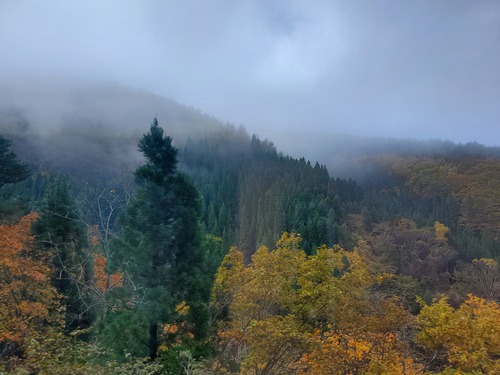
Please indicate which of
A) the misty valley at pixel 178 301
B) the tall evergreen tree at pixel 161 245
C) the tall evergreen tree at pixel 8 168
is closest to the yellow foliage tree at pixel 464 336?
the misty valley at pixel 178 301

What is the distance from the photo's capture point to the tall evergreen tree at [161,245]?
1309 centimetres

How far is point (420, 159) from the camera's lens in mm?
109438

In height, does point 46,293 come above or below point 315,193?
below

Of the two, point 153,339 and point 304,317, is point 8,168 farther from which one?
point 304,317

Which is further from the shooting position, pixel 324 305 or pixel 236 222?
pixel 236 222

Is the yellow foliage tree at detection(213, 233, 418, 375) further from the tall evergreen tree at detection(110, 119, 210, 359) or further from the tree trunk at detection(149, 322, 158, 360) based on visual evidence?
the tree trunk at detection(149, 322, 158, 360)

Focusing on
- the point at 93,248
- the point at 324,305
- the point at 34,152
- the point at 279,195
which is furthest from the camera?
the point at 34,152

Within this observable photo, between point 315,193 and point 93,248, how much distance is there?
220ft

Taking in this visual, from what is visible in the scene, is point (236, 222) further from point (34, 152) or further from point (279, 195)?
point (34, 152)

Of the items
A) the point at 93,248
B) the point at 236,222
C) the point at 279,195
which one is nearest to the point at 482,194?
the point at 279,195

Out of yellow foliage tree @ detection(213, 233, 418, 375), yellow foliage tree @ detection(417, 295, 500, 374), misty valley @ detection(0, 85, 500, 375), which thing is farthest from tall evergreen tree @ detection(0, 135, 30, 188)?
yellow foliage tree @ detection(417, 295, 500, 374)

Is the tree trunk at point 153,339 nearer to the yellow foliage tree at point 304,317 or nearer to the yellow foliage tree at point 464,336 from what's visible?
the yellow foliage tree at point 304,317

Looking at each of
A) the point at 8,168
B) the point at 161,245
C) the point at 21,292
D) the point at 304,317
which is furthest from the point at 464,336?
the point at 8,168

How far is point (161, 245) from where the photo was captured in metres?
13.6
